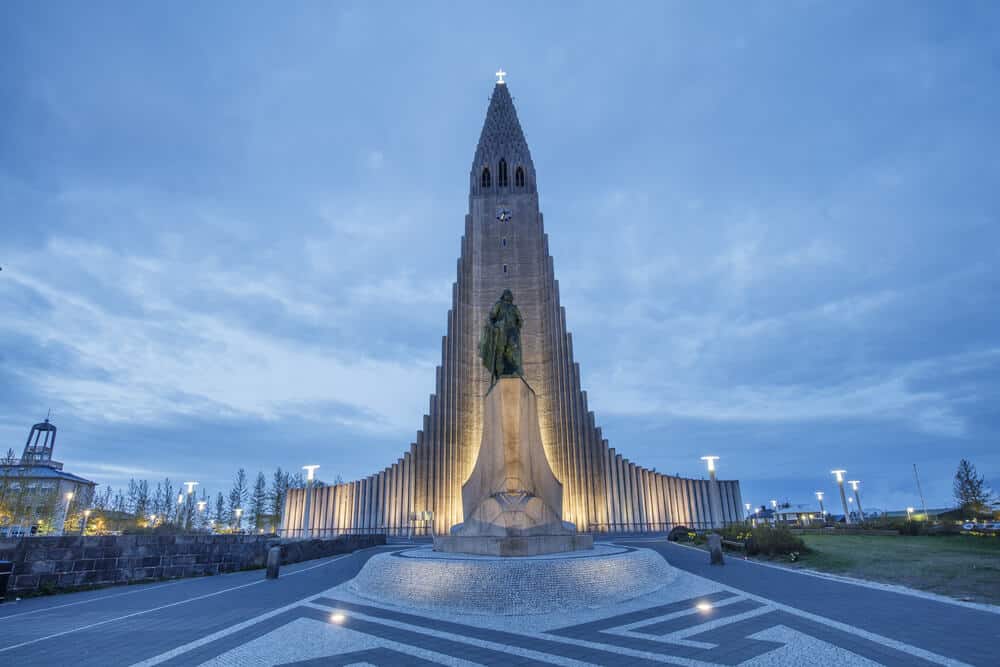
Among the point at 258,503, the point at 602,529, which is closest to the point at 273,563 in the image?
the point at 602,529

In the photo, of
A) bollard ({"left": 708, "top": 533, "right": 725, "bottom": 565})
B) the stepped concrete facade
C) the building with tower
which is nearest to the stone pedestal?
bollard ({"left": 708, "top": 533, "right": 725, "bottom": 565})

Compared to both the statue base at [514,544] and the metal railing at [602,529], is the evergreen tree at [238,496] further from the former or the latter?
the statue base at [514,544]

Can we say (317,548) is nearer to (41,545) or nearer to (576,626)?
(41,545)

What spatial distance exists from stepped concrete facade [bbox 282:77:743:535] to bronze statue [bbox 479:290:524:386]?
1954 centimetres

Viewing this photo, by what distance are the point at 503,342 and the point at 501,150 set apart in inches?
1276

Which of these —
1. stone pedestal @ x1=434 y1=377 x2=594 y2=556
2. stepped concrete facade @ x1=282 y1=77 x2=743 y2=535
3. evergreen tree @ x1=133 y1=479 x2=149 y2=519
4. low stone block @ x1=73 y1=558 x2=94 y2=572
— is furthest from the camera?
evergreen tree @ x1=133 y1=479 x2=149 y2=519

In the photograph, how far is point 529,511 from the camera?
12.1 m

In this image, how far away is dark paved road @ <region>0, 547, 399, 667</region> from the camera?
5.69 m

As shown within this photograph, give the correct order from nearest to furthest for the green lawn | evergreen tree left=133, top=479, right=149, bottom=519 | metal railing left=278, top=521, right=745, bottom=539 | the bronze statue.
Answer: the green lawn
the bronze statue
metal railing left=278, top=521, right=745, bottom=539
evergreen tree left=133, top=479, right=149, bottom=519

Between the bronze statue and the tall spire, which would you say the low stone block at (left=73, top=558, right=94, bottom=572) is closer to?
the bronze statue

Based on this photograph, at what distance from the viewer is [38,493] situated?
41062mm

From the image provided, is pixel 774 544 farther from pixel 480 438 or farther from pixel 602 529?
pixel 480 438

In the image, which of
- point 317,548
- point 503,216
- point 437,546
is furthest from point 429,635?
point 503,216

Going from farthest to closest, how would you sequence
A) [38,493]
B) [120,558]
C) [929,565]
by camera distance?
1. [38,493]
2. [120,558]
3. [929,565]
